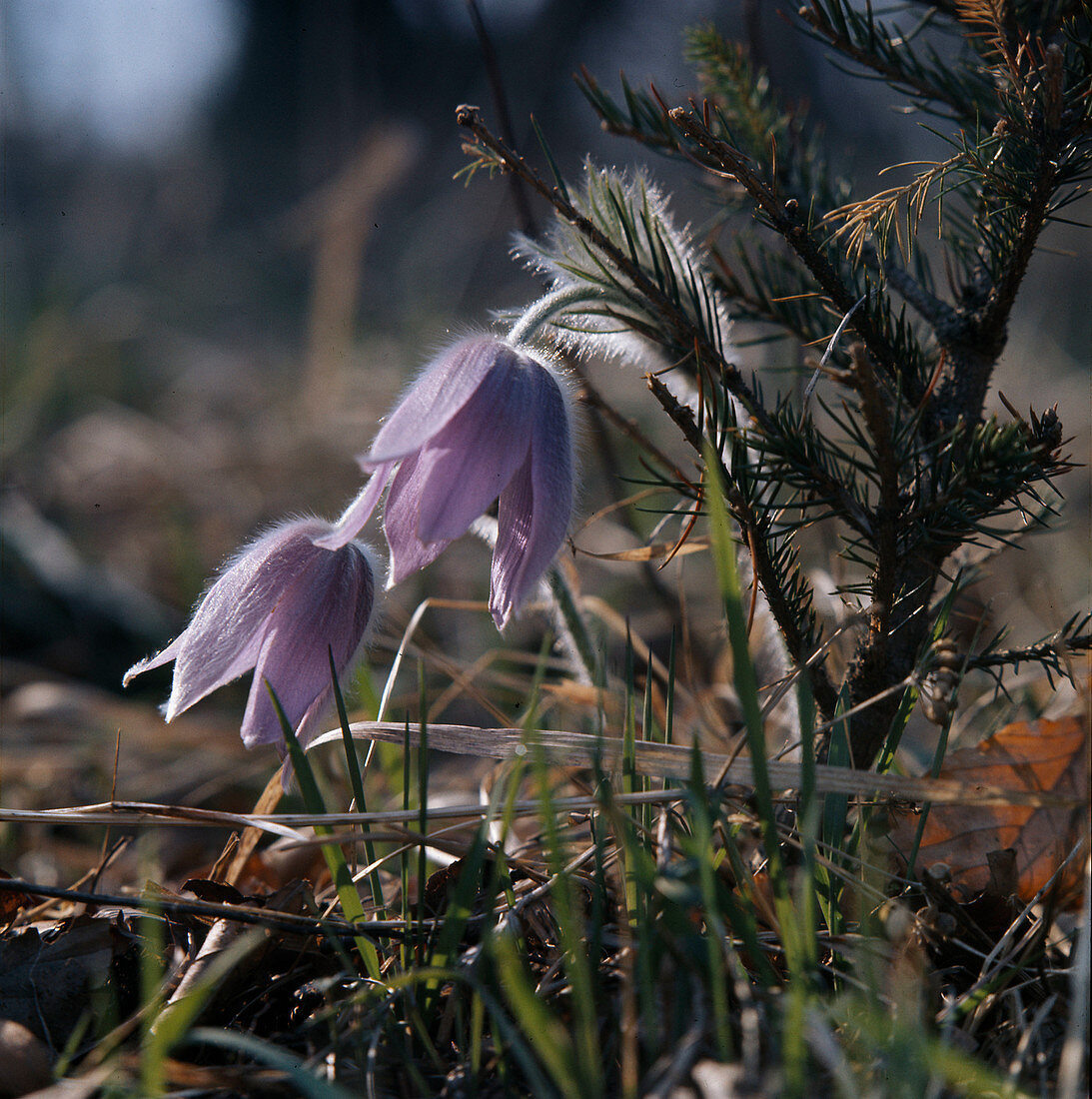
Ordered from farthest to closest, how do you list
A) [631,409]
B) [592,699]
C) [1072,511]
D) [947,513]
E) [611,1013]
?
[631,409]
[1072,511]
[592,699]
[947,513]
[611,1013]

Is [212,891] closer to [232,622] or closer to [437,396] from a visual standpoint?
[232,622]

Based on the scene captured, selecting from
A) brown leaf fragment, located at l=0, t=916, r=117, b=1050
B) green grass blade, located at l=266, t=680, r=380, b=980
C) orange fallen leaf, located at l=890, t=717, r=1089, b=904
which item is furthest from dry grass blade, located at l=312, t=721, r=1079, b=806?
brown leaf fragment, located at l=0, t=916, r=117, b=1050

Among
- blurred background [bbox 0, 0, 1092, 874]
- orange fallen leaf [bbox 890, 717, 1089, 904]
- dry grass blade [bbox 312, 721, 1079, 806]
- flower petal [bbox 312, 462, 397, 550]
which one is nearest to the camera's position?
dry grass blade [bbox 312, 721, 1079, 806]

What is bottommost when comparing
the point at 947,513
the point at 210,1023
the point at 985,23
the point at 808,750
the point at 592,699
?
the point at 210,1023

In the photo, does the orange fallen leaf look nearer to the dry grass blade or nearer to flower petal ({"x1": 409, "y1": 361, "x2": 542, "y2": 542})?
the dry grass blade

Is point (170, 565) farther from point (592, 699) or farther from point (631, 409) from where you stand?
point (592, 699)

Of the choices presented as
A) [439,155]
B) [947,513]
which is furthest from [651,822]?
[439,155]

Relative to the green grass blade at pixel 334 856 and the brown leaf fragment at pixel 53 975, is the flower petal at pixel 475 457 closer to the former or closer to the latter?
the green grass blade at pixel 334 856
